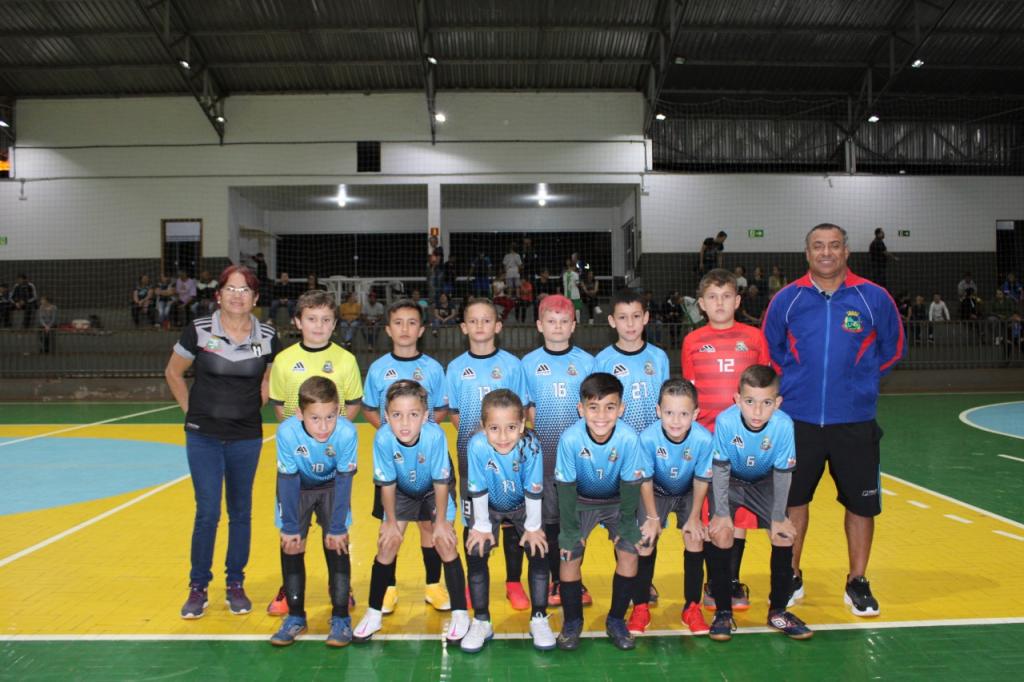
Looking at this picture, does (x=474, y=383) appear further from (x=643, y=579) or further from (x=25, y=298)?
(x=25, y=298)

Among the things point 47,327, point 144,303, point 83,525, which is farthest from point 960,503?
point 47,327

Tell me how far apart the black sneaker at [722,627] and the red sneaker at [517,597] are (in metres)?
1.11

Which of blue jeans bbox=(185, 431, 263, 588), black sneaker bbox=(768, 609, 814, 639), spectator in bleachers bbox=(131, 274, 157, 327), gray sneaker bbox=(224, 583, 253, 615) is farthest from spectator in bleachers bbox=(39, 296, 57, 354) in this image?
black sneaker bbox=(768, 609, 814, 639)

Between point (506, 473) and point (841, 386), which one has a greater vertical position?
point (841, 386)

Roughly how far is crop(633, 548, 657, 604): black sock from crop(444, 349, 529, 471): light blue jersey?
1.17 metres

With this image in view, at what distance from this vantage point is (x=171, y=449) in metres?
10.3

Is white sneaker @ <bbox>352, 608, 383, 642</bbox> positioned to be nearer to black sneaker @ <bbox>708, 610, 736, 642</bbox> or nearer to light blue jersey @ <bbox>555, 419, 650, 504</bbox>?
light blue jersey @ <bbox>555, 419, 650, 504</bbox>

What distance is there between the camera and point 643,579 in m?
4.18

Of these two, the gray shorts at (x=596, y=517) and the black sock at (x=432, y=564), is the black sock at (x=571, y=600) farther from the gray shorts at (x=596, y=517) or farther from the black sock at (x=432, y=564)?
the black sock at (x=432, y=564)

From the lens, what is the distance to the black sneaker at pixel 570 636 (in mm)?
3996

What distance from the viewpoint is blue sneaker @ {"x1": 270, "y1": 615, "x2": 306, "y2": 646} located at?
13.3 ft

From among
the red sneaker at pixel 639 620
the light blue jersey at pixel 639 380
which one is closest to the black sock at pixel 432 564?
the red sneaker at pixel 639 620

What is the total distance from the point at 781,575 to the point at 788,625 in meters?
0.26

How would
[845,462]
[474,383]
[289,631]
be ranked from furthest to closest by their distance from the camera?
[474,383] < [845,462] < [289,631]
